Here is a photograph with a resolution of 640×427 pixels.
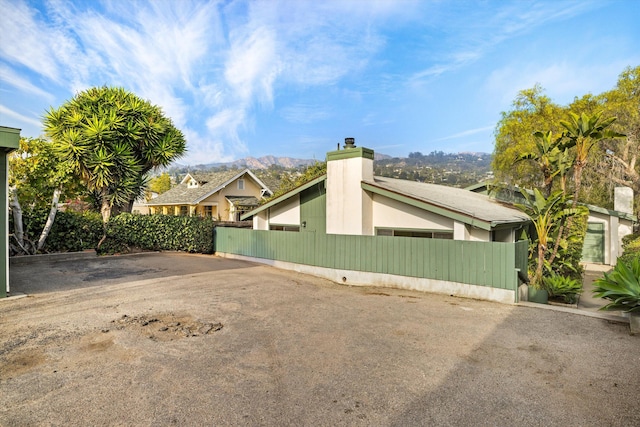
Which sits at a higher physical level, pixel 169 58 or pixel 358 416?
pixel 169 58

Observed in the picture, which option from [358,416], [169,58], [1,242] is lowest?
[358,416]

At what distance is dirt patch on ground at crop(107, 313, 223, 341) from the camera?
6328mm

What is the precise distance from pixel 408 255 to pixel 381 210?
2.16m

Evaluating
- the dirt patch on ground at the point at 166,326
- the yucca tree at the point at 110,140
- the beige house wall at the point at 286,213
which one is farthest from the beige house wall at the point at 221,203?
the dirt patch on ground at the point at 166,326

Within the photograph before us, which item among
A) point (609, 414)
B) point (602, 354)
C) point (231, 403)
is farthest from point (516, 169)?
point (231, 403)

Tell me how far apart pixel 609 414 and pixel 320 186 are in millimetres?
10833

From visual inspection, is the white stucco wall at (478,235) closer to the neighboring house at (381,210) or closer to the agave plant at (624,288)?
the neighboring house at (381,210)

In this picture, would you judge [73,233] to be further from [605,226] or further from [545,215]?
[605,226]

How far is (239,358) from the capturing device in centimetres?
534

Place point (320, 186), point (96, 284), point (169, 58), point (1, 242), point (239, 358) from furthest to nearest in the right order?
1. point (169, 58)
2. point (320, 186)
3. point (96, 284)
4. point (1, 242)
5. point (239, 358)

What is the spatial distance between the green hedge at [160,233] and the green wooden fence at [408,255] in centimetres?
515

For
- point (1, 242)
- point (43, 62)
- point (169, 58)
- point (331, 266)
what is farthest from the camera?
point (169, 58)

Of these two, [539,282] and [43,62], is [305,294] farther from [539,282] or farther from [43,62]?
[43,62]

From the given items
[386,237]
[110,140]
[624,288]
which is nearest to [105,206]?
[110,140]
